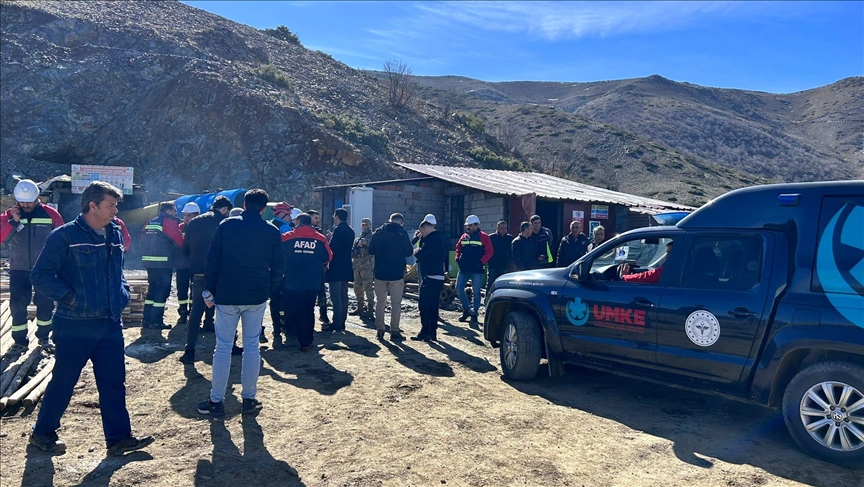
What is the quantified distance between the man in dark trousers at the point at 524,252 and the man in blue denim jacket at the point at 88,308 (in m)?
6.84

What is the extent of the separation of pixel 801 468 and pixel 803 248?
1.61 m

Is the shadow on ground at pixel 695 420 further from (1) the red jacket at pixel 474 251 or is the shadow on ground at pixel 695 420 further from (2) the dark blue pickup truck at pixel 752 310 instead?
(1) the red jacket at pixel 474 251

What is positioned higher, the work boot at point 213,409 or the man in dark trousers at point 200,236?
the man in dark trousers at point 200,236

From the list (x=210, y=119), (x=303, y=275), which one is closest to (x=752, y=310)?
(x=303, y=275)

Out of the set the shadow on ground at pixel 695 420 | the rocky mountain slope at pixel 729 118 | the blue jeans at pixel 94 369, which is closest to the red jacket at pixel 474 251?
the shadow on ground at pixel 695 420

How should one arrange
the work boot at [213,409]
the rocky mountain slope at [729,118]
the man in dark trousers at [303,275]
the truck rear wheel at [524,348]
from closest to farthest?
the work boot at [213,409] → the truck rear wheel at [524,348] → the man in dark trousers at [303,275] → the rocky mountain slope at [729,118]

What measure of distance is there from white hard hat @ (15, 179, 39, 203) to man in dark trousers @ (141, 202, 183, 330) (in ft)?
5.98

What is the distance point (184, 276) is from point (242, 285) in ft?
12.4

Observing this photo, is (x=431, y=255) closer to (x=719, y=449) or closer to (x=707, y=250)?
(x=707, y=250)

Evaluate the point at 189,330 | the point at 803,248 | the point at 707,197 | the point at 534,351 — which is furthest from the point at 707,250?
the point at 707,197

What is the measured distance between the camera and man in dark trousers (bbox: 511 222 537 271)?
9820mm

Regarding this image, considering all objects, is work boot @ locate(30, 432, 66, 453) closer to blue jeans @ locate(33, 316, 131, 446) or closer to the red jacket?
blue jeans @ locate(33, 316, 131, 446)

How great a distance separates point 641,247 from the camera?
7.13 metres

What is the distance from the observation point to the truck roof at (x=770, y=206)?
14.3ft
